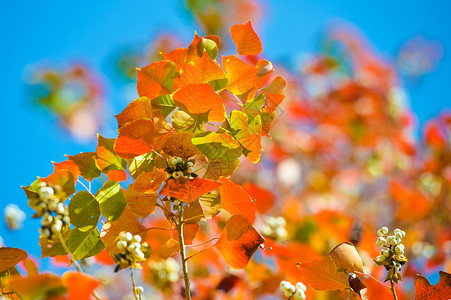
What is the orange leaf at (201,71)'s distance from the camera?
25.6 inches

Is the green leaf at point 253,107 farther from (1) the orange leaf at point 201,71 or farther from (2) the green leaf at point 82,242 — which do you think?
(2) the green leaf at point 82,242

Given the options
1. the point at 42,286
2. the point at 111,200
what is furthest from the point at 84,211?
the point at 42,286

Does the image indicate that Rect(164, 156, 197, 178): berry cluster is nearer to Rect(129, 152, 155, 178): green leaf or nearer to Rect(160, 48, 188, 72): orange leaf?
Result: Rect(129, 152, 155, 178): green leaf

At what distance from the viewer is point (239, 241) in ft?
2.17

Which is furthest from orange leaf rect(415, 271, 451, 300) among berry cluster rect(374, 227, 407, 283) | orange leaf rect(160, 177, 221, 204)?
orange leaf rect(160, 177, 221, 204)

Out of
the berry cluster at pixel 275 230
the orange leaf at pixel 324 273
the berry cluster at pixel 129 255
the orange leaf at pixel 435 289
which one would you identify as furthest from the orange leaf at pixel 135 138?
the berry cluster at pixel 275 230

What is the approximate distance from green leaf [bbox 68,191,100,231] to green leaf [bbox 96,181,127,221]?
0.02 m

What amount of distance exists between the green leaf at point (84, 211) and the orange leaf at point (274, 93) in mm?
323

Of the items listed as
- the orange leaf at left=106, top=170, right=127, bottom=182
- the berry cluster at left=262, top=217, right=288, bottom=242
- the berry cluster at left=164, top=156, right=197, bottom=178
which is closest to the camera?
the berry cluster at left=164, top=156, right=197, bottom=178

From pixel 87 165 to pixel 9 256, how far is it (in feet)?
0.59

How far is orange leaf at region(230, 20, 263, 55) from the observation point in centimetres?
73

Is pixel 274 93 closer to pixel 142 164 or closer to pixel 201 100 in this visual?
pixel 201 100

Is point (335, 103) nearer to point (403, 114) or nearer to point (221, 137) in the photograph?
point (403, 114)

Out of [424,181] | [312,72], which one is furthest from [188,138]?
[312,72]
